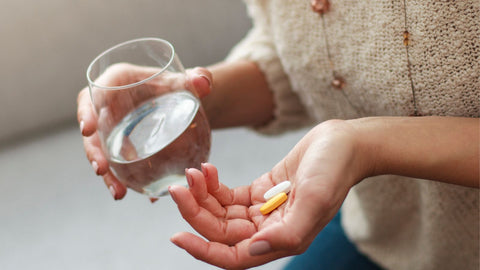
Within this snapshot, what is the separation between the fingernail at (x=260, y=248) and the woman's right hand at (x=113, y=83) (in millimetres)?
176

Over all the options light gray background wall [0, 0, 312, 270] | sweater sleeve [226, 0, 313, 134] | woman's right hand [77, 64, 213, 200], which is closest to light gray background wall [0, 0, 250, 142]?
light gray background wall [0, 0, 312, 270]

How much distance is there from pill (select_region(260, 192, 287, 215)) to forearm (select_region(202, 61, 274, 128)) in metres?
0.26

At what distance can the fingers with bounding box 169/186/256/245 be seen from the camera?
0.37m

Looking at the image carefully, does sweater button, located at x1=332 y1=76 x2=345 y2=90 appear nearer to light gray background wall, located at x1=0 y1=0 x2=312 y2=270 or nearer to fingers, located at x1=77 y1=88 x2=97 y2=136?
fingers, located at x1=77 y1=88 x2=97 y2=136

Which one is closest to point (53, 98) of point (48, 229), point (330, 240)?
point (48, 229)

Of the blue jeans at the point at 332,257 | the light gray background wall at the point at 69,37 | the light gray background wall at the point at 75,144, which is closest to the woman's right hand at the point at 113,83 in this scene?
the blue jeans at the point at 332,257

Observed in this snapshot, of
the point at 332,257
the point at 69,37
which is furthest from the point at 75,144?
the point at 332,257

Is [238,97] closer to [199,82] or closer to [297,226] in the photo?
[199,82]

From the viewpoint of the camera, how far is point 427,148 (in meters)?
0.40

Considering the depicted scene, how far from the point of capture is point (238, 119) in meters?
0.67

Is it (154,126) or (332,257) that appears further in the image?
(332,257)

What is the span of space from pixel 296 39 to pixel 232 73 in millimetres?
124

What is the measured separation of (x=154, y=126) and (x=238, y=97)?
0.26 meters

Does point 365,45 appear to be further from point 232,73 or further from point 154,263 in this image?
point 154,263
